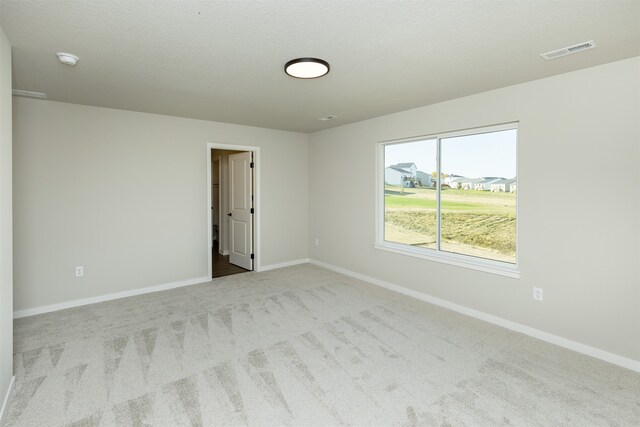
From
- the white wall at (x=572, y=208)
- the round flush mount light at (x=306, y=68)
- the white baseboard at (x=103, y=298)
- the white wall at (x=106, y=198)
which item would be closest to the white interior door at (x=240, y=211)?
the white wall at (x=106, y=198)

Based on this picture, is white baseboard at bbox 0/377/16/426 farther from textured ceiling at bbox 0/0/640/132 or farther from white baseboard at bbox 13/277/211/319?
textured ceiling at bbox 0/0/640/132

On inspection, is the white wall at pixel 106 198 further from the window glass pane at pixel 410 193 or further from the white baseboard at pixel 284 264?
the window glass pane at pixel 410 193

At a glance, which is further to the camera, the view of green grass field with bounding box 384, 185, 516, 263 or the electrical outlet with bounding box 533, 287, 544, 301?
Answer: the view of green grass field with bounding box 384, 185, 516, 263

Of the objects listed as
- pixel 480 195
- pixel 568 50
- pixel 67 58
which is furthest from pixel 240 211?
pixel 568 50

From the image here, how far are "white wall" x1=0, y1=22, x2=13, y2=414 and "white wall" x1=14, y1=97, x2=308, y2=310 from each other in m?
1.77

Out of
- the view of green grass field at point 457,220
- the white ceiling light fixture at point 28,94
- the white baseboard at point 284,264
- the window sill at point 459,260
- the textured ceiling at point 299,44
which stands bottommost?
the white baseboard at point 284,264

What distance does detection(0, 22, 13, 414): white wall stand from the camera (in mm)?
2008

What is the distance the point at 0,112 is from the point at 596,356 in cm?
466

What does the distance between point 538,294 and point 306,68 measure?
2.93 metres

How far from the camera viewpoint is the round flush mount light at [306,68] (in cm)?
250

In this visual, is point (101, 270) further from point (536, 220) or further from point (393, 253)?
point (536, 220)

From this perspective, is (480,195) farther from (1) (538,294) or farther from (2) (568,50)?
(2) (568,50)

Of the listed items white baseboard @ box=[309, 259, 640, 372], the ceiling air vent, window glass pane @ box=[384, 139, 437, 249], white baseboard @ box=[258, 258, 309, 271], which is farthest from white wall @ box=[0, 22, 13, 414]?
window glass pane @ box=[384, 139, 437, 249]

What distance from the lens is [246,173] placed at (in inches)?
217
